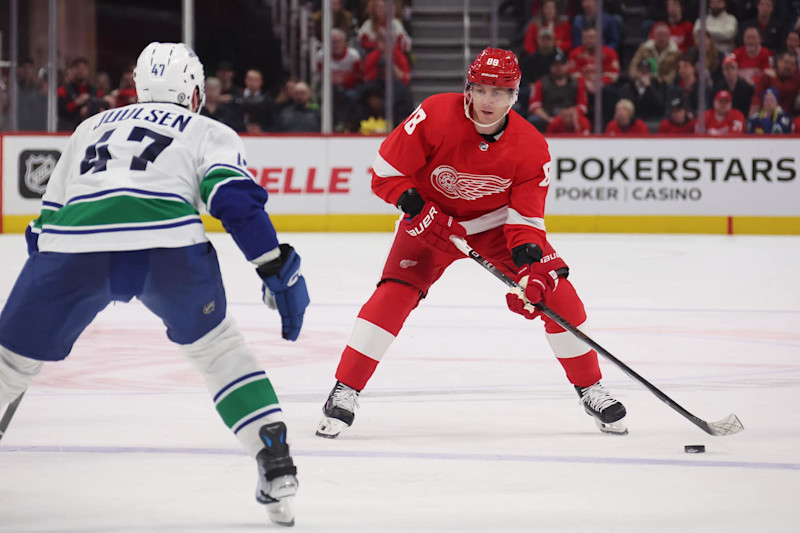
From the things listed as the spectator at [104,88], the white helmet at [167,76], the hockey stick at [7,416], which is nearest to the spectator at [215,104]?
the spectator at [104,88]

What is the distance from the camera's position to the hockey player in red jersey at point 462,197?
3383 mm

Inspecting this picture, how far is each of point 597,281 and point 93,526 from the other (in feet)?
16.1

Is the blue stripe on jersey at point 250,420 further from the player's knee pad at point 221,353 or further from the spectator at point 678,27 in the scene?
the spectator at point 678,27

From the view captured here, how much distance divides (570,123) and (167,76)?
27.5 ft

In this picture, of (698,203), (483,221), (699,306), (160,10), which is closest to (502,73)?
(483,221)

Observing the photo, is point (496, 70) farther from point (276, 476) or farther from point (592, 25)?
point (592, 25)

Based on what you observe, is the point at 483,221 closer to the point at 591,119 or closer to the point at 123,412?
the point at 123,412

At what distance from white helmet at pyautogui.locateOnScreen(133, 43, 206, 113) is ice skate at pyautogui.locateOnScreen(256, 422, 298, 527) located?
0.69m

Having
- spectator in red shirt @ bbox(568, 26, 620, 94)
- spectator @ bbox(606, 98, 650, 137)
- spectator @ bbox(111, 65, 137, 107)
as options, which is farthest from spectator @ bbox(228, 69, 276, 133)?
spectator @ bbox(606, 98, 650, 137)

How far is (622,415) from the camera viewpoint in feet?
10.7

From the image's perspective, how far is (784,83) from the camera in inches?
422

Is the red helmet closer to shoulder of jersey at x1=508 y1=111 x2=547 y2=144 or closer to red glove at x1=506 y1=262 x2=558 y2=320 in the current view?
shoulder of jersey at x1=508 y1=111 x2=547 y2=144

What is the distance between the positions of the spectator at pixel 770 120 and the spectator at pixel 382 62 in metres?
3.06

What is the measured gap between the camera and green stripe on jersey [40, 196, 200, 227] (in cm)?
Answer: 232
